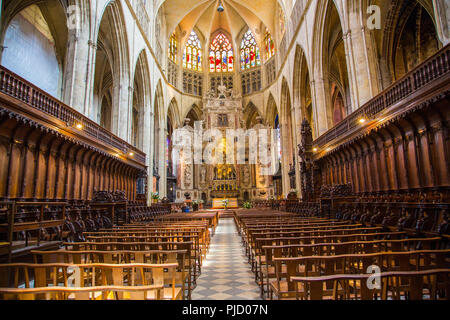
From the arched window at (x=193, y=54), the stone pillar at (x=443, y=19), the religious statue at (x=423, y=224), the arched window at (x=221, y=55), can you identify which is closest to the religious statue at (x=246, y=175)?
the arched window at (x=221, y=55)

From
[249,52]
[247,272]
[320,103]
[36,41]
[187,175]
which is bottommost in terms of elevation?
[247,272]

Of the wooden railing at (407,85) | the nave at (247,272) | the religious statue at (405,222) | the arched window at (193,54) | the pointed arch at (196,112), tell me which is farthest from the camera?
the pointed arch at (196,112)

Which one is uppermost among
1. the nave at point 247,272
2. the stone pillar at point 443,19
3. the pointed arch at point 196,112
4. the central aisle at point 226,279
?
the pointed arch at point 196,112

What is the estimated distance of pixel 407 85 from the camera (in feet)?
25.2

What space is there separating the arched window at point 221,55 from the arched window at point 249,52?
Answer: 1.54 m

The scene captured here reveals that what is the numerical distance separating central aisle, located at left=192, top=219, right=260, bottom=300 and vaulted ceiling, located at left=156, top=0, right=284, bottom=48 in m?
25.9

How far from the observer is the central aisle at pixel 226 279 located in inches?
138

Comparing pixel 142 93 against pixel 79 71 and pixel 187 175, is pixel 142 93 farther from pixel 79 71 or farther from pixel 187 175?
pixel 187 175

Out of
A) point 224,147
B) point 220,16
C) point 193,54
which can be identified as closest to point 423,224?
point 224,147

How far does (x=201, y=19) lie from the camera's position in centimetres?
3192

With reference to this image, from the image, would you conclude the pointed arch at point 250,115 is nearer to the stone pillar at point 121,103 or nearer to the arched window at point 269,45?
the arched window at point 269,45

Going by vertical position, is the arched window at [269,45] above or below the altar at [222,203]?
above

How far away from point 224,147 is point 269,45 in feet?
40.4
